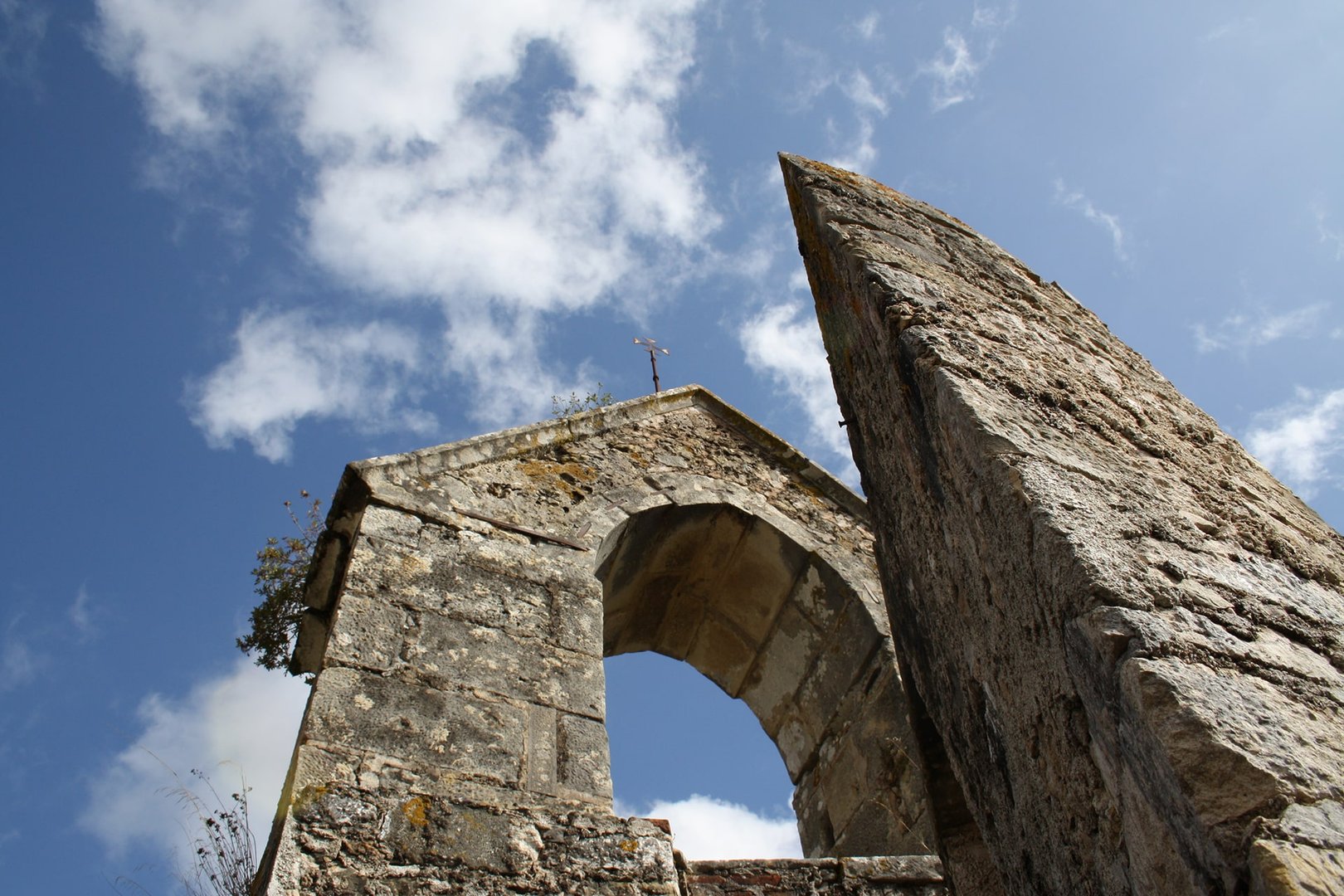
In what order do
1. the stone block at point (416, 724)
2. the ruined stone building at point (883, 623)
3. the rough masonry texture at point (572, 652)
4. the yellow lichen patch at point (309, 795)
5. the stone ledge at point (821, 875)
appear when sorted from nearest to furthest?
the ruined stone building at point (883, 623), the yellow lichen patch at point (309, 795), the rough masonry texture at point (572, 652), the stone block at point (416, 724), the stone ledge at point (821, 875)

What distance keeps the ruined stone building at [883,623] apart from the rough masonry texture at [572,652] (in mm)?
14

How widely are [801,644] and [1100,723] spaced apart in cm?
381

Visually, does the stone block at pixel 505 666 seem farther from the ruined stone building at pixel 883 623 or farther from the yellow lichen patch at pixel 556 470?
the yellow lichen patch at pixel 556 470

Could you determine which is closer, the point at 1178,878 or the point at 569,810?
the point at 1178,878

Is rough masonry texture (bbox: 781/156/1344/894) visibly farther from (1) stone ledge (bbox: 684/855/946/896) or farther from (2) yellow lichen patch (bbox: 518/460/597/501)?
(2) yellow lichen patch (bbox: 518/460/597/501)

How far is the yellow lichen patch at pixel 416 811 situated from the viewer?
2939mm

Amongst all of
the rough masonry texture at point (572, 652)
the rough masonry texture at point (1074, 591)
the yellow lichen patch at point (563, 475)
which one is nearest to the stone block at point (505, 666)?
the rough masonry texture at point (572, 652)

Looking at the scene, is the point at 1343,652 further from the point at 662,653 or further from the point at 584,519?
the point at 662,653

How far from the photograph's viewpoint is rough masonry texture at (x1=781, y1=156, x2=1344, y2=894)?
1208mm

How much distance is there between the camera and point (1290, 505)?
7.09 ft

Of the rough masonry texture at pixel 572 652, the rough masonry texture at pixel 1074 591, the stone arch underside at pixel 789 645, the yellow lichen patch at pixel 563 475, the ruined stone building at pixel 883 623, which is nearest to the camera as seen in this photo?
the rough masonry texture at pixel 1074 591

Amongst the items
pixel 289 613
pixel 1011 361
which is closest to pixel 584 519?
pixel 289 613

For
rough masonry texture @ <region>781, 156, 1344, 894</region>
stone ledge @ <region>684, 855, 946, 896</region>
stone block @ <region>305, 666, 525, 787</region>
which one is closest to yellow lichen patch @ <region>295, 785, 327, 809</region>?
stone block @ <region>305, 666, 525, 787</region>

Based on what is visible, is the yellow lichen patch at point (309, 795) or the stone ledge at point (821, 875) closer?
the yellow lichen patch at point (309, 795)
